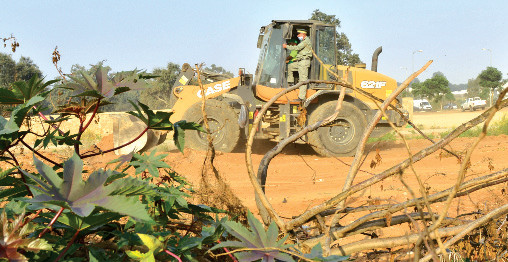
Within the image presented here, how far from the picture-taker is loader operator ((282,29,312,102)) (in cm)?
1204

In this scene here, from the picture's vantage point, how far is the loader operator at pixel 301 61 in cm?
1204

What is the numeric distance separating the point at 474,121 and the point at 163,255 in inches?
55.6

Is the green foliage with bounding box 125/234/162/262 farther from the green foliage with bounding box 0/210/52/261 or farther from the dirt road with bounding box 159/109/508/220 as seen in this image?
the dirt road with bounding box 159/109/508/220

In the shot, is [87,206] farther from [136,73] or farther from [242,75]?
[242,75]

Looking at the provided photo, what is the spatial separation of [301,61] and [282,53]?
611 mm

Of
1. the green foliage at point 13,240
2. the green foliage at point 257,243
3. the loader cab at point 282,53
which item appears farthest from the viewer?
the loader cab at point 282,53

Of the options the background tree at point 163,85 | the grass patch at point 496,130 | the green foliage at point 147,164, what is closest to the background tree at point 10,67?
the background tree at point 163,85

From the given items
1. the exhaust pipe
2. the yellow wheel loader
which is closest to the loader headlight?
the yellow wheel loader

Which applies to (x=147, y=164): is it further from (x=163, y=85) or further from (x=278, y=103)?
(x=163, y=85)

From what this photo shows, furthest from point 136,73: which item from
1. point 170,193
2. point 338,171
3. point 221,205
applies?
point 338,171

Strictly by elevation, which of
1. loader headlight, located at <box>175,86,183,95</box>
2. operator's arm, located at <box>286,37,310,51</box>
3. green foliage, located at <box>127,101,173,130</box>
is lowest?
green foliage, located at <box>127,101,173,130</box>

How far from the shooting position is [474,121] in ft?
6.72

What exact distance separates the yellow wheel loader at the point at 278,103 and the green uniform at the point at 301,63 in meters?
0.18

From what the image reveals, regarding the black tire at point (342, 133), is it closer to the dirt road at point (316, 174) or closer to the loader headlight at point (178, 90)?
the dirt road at point (316, 174)
